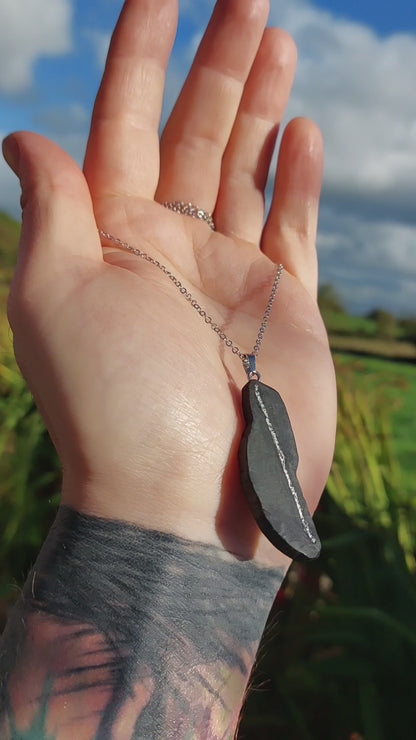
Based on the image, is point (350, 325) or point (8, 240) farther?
point (8, 240)

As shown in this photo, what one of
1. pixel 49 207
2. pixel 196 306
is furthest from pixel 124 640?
pixel 49 207

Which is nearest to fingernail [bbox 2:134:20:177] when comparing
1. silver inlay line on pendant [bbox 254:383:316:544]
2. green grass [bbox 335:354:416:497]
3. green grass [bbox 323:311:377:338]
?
silver inlay line on pendant [bbox 254:383:316:544]

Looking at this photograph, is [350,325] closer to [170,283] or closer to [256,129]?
[256,129]

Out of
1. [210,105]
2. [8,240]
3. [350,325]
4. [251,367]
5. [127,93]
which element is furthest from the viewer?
[8,240]

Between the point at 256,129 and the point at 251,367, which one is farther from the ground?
the point at 256,129

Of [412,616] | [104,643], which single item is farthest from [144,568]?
[412,616]

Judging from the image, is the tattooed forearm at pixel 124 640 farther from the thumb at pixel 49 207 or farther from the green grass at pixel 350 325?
the green grass at pixel 350 325
